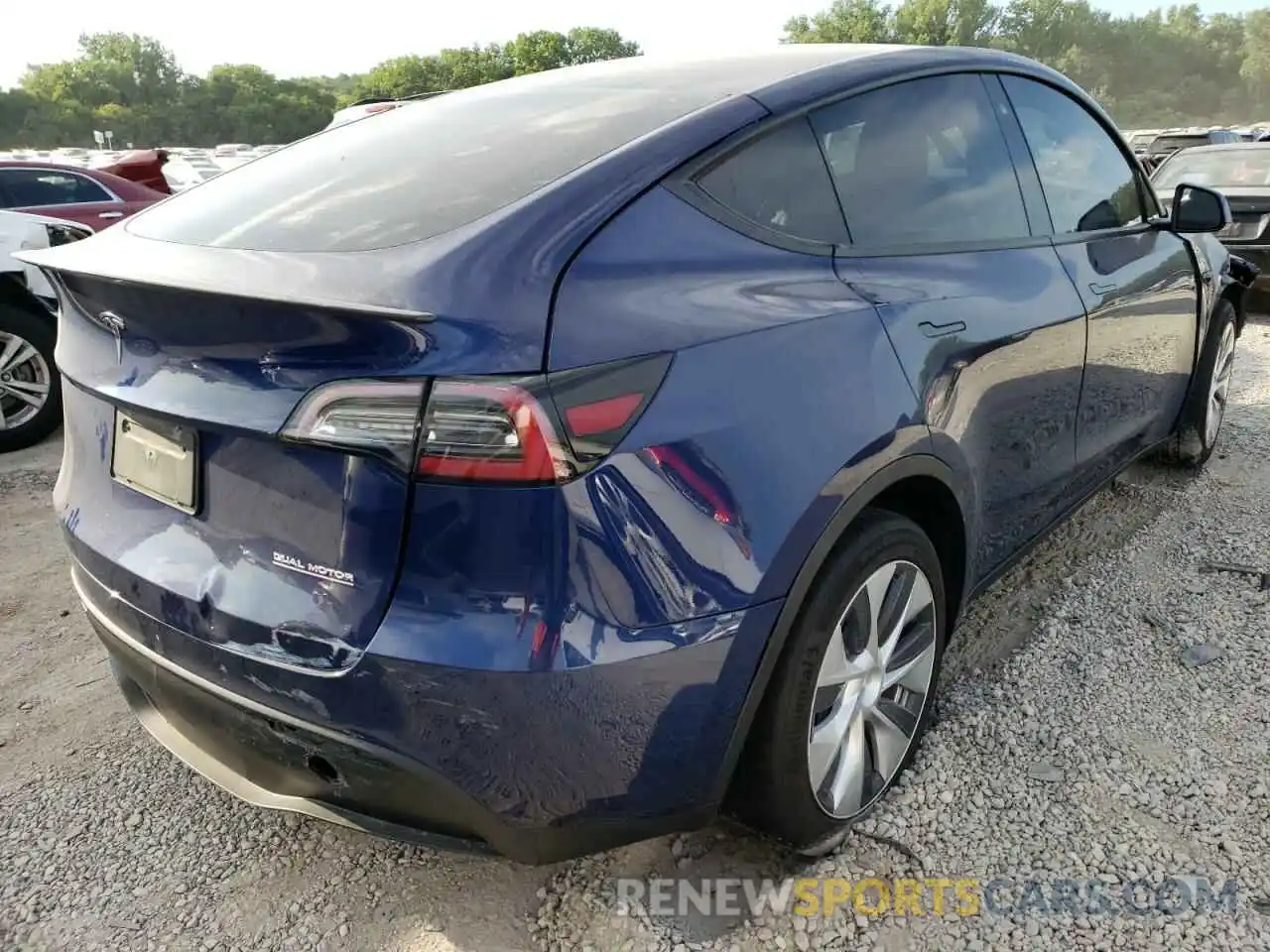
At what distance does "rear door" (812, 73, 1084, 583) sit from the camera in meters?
2.00

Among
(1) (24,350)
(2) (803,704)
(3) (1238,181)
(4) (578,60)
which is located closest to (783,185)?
(2) (803,704)

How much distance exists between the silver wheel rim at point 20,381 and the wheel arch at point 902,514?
490 cm

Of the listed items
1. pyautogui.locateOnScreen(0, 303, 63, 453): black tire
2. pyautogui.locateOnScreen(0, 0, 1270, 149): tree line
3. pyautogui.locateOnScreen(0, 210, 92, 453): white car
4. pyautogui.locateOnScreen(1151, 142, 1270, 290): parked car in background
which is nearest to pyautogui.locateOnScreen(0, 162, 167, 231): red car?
pyautogui.locateOnScreen(0, 210, 92, 453): white car

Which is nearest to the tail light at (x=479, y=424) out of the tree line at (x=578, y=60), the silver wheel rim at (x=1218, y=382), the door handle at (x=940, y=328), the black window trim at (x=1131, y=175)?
the door handle at (x=940, y=328)

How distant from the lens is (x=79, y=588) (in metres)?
1.94

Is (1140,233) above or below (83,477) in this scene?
above

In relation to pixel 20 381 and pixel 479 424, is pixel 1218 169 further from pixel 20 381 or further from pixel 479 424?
pixel 20 381

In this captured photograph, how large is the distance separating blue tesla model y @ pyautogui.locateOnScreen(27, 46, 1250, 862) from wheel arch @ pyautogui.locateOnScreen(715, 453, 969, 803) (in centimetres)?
1

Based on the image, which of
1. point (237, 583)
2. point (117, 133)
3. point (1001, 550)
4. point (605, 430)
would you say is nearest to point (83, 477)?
point (237, 583)

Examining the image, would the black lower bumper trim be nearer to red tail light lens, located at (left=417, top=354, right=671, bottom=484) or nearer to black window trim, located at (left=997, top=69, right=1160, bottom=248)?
red tail light lens, located at (left=417, top=354, right=671, bottom=484)

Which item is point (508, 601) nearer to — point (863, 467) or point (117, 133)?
point (863, 467)

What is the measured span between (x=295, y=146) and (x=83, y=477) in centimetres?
100

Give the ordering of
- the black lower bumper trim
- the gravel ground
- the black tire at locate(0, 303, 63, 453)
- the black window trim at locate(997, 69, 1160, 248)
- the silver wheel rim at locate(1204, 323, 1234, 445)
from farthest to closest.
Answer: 1. the black tire at locate(0, 303, 63, 453)
2. the silver wheel rim at locate(1204, 323, 1234, 445)
3. the black window trim at locate(997, 69, 1160, 248)
4. the gravel ground
5. the black lower bumper trim

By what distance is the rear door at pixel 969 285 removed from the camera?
200cm
